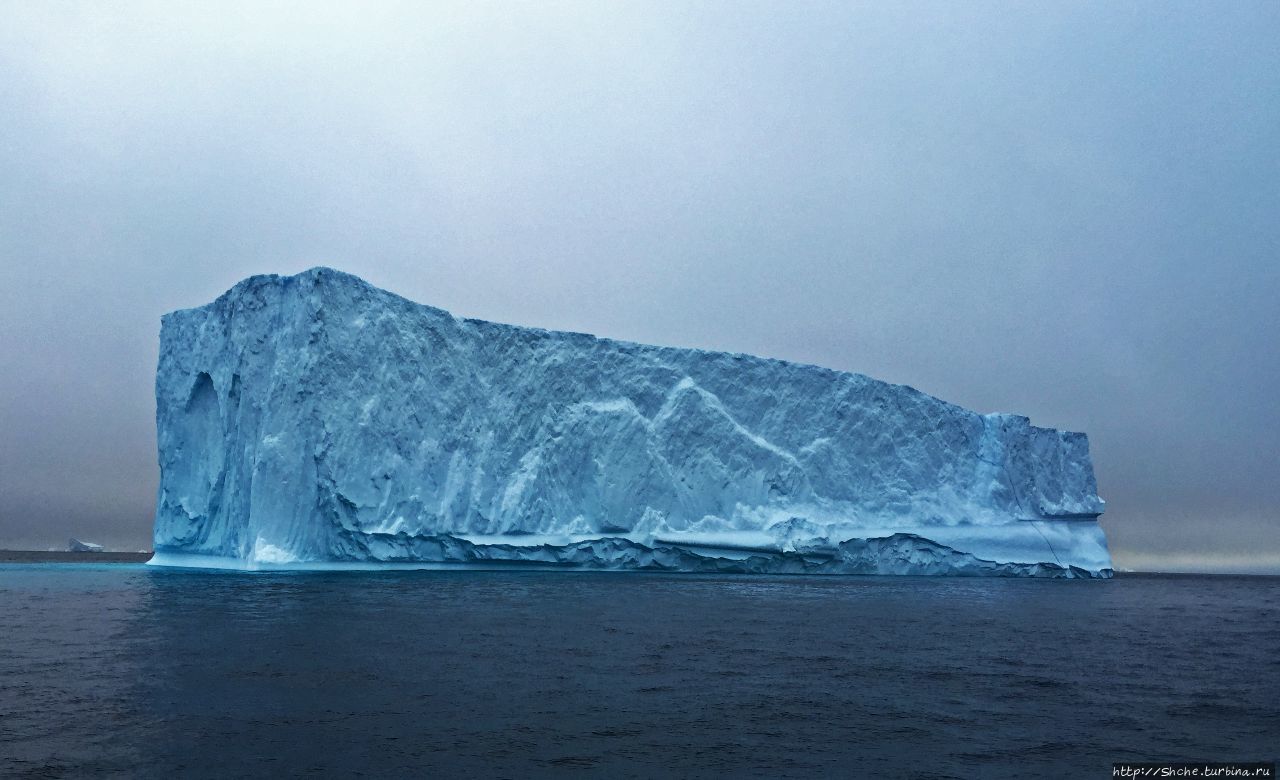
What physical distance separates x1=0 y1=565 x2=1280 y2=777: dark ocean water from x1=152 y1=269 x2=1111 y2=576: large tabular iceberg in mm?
6788

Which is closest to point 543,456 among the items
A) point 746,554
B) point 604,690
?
point 746,554

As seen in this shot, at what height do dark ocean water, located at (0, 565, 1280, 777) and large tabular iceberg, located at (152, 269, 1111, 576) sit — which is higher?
large tabular iceberg, located at (152, 269, 1111, 576)

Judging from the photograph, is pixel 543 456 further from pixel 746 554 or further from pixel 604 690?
pixel 604 690

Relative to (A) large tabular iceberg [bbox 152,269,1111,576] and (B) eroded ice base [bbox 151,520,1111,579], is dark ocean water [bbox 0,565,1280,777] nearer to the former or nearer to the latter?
(A) large tabular iceberg [bbox 152,269,1111,576]

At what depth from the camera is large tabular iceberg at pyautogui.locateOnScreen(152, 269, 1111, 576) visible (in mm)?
20156

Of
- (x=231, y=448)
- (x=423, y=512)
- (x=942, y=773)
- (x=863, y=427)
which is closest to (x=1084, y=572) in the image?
(x=863, y=427)

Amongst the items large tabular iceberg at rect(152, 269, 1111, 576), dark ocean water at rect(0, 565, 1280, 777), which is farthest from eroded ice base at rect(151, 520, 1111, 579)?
dark ocean water at rect(0, 565, 1280, 777)

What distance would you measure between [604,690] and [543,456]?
15264 mm

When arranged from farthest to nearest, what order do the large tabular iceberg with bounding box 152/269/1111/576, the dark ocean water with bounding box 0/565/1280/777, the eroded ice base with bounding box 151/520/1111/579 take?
the eroded ice base with bounding box 151/520/1111/579 → the large tabular iceberg with bounding box 152/269/1111/576 → the dark ocean water with bounding box 0/565/1280/777

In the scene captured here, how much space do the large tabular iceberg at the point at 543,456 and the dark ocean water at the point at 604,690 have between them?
22.3ft

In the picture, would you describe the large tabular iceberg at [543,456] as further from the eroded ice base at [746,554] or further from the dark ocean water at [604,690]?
the dark ocean water at [604,690]

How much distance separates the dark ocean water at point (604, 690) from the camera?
5023mm

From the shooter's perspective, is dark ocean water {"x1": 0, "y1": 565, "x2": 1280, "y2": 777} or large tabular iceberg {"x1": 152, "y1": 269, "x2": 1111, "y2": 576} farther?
large tabular iceberg {"x1": 152, "y1": 269, "x2": 1111, "y2": 576}

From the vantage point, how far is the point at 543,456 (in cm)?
2198
